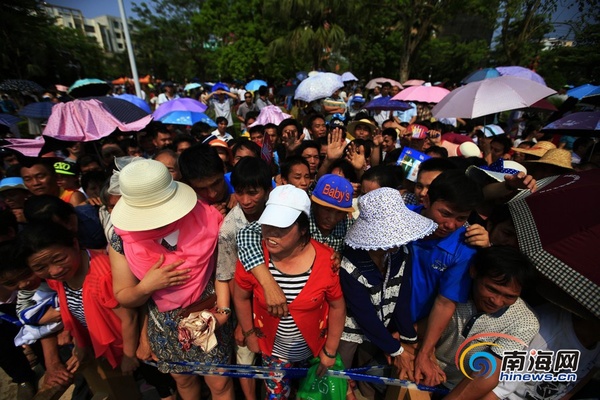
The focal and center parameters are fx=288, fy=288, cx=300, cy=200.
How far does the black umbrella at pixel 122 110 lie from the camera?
4746mm

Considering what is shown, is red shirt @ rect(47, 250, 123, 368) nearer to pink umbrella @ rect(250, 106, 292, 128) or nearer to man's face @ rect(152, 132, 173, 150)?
man's face @ rect(152, 132, 173, 150)

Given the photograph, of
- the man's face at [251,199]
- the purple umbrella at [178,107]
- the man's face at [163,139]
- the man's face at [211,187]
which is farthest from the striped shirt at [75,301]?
the purple umbrella at [178,107]

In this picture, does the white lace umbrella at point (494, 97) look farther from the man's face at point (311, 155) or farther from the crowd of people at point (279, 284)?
the man's face at point (311, 155)

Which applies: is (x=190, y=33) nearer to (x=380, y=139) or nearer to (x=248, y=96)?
(x=248, y=96)

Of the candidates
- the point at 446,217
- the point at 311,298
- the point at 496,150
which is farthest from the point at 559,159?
the point at 311,298

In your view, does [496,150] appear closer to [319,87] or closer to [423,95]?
[423,95]

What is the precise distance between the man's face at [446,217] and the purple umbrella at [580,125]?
11.8 ft

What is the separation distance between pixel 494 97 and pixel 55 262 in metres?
5.34

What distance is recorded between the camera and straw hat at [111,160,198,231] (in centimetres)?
166

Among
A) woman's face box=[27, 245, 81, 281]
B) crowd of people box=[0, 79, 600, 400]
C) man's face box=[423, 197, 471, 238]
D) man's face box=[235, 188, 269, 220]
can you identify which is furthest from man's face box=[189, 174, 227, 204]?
man's face box=[423, 197, 471, 238]

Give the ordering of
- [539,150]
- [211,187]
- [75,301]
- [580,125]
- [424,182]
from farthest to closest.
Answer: [580,125] < [539,150] < [424,182] < [211,187] < [75,301]

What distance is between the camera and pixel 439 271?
197cm

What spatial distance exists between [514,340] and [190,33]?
40.8 meters

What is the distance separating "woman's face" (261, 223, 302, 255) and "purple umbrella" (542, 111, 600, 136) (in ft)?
15.1
